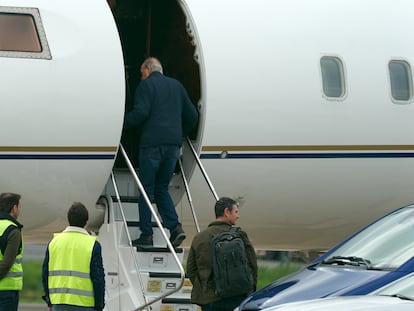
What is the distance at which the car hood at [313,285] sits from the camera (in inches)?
360

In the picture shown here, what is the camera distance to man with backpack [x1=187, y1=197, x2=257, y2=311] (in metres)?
10.6

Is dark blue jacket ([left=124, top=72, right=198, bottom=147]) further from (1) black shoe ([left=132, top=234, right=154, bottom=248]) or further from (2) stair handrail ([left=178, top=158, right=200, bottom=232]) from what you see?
(1) black shoe ([left=132, top=234, right=154, bottom=248])

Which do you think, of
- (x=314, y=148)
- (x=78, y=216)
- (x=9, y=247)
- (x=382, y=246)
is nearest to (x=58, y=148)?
(x=9, y=247)

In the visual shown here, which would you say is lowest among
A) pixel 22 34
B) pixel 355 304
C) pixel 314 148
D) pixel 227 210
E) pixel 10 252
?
pixel 355 304

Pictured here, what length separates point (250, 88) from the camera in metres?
13.4

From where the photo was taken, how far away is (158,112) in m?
12.6

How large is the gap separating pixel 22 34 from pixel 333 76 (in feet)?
12.1

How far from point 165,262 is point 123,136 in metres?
1.93

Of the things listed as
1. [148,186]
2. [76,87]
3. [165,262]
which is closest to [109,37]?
[76,87]

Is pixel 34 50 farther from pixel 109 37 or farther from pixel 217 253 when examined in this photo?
pixel 217 253

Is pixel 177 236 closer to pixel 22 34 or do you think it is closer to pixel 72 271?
pixel 72 271

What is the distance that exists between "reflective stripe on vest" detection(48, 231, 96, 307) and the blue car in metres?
1.59

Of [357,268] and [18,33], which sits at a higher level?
[18,33]

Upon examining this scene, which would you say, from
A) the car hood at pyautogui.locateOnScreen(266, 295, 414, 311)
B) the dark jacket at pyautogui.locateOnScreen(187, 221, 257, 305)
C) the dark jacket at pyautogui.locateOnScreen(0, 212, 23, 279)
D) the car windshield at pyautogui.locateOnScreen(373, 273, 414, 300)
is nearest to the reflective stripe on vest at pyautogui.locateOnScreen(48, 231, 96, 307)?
Result: the dark jacket at pyautogui.locateOnScreen(0, 212, 23, 279)
